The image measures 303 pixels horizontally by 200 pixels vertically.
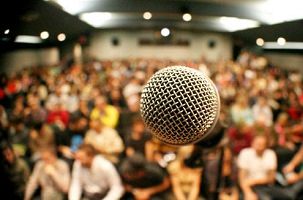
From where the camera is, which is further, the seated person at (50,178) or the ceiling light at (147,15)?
the seated person at (50,178)

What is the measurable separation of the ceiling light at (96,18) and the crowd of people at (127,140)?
29 cm

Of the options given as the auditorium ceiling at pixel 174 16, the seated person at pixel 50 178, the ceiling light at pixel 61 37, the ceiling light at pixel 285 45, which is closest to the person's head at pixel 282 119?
the ceiling light at pixel 285 45

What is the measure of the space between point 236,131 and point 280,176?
1.48 feet

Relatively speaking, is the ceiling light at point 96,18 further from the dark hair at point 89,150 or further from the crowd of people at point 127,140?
the dark hair at point 89,150

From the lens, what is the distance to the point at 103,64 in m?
2.56

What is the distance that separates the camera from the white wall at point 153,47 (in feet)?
7.54

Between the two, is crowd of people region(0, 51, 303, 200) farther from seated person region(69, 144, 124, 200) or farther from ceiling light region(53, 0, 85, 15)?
ceiling light region(53, 0, 85, 15)

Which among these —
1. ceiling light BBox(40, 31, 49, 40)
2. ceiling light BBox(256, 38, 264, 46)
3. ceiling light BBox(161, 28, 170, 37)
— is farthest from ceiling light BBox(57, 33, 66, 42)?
ceiling light BBox(256, 38, 264, 46)

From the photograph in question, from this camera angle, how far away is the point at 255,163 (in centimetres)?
289

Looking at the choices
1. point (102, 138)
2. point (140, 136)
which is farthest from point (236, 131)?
point (102, 138)

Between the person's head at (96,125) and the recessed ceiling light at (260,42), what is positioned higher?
the recessed ceiling light at (260,42)

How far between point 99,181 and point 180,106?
1.91 metres

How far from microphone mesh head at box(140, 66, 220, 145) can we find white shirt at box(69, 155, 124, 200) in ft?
5.96

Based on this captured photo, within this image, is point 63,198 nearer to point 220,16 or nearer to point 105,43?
point 105,43
